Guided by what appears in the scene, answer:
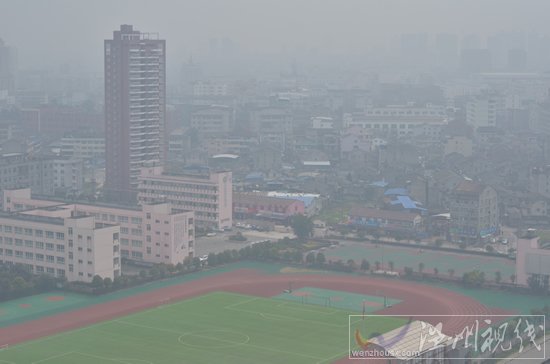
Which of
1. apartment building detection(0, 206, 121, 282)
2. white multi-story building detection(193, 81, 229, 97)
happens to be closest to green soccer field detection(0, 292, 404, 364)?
apartment building detection(0, 206, 121, 282)

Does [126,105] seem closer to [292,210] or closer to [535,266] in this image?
[292,210]

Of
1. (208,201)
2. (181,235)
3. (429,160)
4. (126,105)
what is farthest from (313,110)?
(181,235)

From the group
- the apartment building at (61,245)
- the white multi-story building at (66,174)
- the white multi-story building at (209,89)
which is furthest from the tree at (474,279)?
the white multi-story building at (209,89)

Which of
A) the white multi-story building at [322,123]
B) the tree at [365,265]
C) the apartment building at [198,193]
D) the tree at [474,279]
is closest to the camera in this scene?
the tree at [474,279]

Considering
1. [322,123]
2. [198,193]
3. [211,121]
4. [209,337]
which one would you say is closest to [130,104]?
[198,193]

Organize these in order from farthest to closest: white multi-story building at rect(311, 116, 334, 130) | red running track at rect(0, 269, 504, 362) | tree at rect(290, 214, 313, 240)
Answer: white multi-story building at rect(311, 116, 334, 130) → tree at rect(290, 214, 313, 240) → red running track at rect(0, 269, 504, 362)

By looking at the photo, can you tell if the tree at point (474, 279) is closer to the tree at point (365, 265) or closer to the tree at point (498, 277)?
the tree at point (498, 277)

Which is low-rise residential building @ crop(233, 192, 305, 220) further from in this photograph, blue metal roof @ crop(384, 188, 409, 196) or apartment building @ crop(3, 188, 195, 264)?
apartment building @ crop(3, 188, 195, 264)

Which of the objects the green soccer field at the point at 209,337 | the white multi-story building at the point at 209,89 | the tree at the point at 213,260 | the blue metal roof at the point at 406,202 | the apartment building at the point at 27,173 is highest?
the white multi-story building at the point at 209,89
